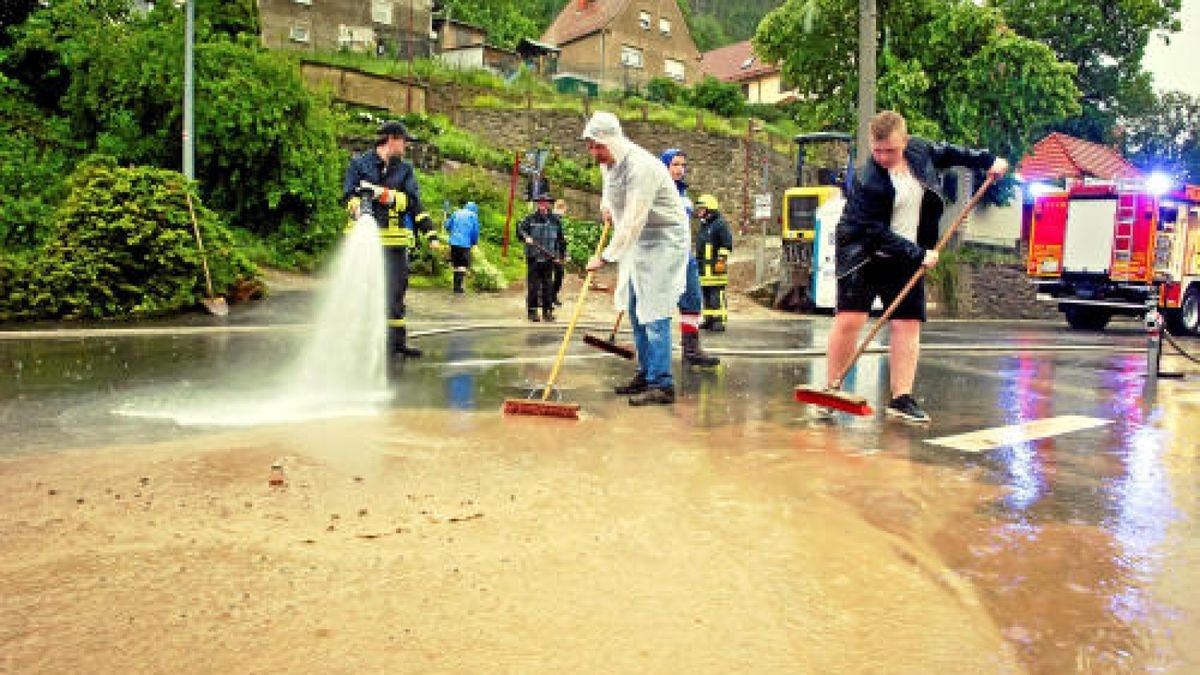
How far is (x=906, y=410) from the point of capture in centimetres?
598

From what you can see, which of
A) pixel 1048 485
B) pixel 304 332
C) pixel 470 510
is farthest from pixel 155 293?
pixel 1048 485

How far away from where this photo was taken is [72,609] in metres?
2.58

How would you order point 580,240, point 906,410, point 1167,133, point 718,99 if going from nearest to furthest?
point 906,410
point 580,240
point 718,99
point 1167,133

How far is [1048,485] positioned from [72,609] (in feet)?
12.8

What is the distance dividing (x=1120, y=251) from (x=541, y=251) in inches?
479

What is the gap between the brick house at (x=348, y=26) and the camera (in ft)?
133

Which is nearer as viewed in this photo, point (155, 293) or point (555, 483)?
point (555, 483)

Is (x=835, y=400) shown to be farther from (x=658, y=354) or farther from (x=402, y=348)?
(x=402, y=348)

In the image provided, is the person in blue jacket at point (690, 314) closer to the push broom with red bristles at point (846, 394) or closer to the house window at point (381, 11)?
the push broom with red bristles at point (846, 394)

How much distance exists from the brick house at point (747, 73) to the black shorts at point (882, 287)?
51858 millimetres

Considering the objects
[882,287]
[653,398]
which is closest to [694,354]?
[653,398]

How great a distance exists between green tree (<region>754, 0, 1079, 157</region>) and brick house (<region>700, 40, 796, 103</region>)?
1097 inches

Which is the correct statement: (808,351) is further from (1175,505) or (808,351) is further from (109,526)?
(109,526)

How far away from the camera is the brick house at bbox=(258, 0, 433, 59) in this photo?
40500mm
